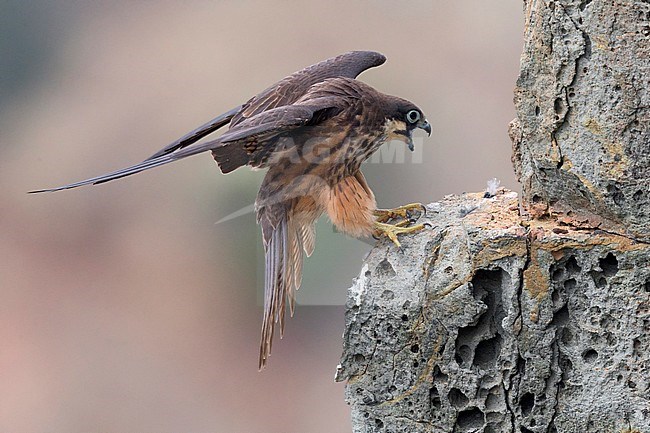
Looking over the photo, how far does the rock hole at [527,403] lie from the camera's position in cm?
348

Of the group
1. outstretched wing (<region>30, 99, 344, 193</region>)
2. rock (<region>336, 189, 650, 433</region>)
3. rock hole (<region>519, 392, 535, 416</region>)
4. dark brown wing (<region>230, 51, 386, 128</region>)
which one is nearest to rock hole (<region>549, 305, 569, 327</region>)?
rock (<region>336, 189, 650, 433</region>)

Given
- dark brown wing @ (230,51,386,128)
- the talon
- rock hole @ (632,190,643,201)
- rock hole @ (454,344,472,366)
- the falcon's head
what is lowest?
rock hole @ (454,344,472,366)

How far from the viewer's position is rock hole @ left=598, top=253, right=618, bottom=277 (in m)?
3.39

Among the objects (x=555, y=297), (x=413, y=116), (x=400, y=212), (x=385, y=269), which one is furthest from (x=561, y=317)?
(x=413, y=116)

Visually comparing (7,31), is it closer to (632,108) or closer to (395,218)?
(395,218)

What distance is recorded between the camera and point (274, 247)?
430cm

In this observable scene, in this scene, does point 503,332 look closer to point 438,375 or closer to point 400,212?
point 438,375

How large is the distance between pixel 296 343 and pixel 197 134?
5.02m

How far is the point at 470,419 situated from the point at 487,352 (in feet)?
0.80

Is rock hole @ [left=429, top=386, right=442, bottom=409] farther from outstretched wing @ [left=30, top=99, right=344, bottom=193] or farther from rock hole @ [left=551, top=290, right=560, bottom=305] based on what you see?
outstretched wing @ [left=30, top=99, right=344, bottom=193]

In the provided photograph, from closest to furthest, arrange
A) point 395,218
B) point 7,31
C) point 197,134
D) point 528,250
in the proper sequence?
1. point 528,250
2. point 395,218
3. point 197,134
4. point 7,31

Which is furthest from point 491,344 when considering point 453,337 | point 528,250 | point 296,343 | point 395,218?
point 296,343

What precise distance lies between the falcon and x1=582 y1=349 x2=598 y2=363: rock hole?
0.90 metres

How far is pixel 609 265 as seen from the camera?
3406 millimetres
